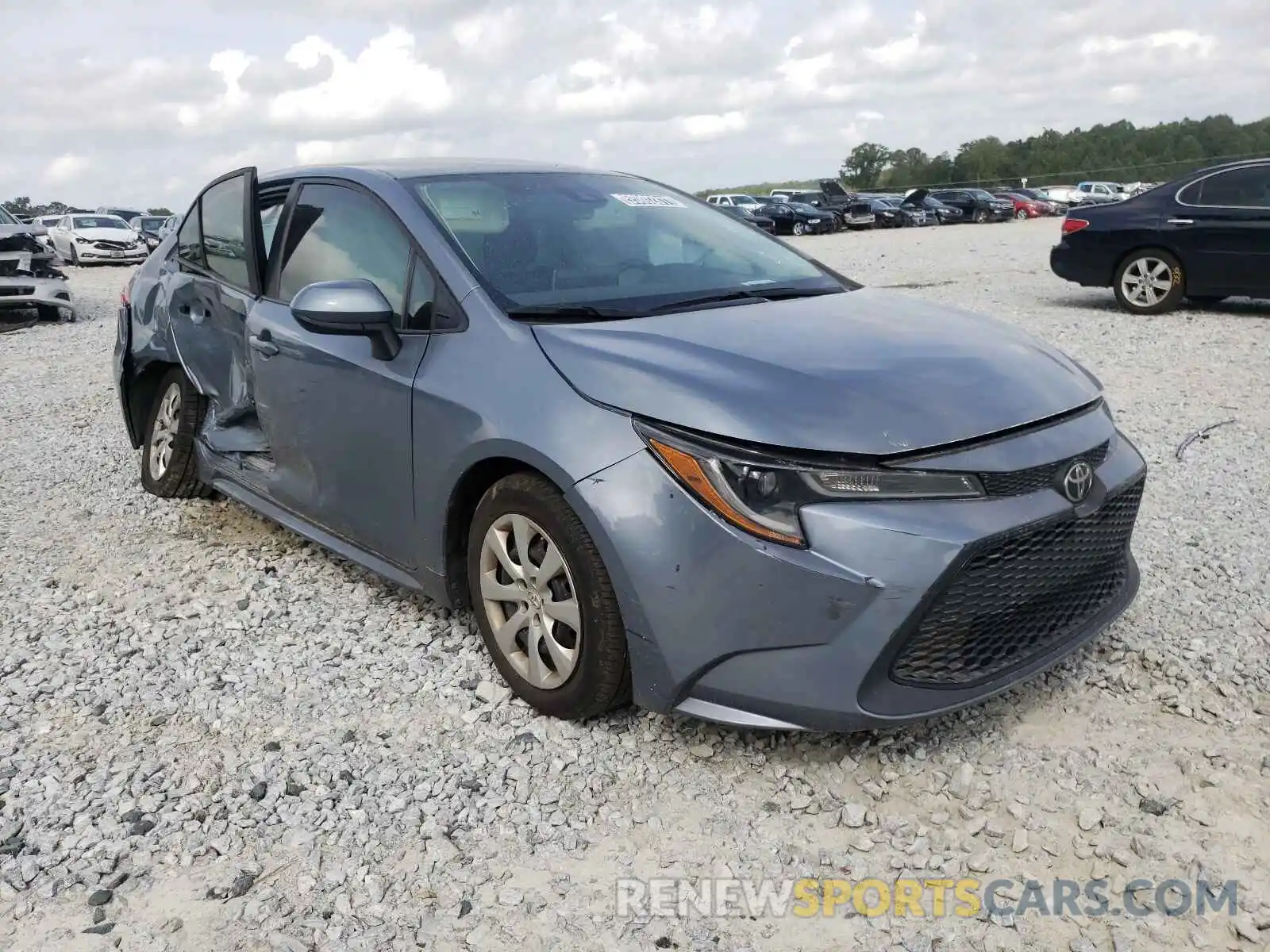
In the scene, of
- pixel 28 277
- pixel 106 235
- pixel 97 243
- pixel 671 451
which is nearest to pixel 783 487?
pixel 671 451

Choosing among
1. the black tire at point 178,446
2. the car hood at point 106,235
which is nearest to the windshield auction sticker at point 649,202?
the black tire at point 178,446

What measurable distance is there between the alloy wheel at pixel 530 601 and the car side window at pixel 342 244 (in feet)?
2.84

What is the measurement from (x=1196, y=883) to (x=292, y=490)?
3.08 m

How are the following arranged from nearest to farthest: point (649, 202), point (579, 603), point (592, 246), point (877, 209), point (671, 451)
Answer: point (671, 451) → point (579, 603) → point (592, 246) → point (649, 202) → point (877, 209)

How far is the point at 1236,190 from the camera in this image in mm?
9641

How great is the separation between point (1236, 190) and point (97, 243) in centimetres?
2407

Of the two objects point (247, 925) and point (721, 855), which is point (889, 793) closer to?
point (721, 855)

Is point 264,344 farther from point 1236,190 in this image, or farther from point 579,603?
point 1236,190

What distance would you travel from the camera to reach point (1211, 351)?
26.9 feet

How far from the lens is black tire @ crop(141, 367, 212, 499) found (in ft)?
15.7

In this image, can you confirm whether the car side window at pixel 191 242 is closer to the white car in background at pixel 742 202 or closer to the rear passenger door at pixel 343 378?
the rear passenger door at pixel 343 378

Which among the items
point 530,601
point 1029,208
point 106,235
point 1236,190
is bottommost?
point 530,601

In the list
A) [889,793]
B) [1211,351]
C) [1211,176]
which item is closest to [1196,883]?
[889,793]

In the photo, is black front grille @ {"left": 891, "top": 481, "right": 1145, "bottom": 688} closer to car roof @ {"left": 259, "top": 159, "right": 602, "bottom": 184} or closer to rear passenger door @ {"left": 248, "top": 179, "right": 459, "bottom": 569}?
rear passenger door @ {"left": 248, "top": 179, "right": 459, "bottom": 569}
